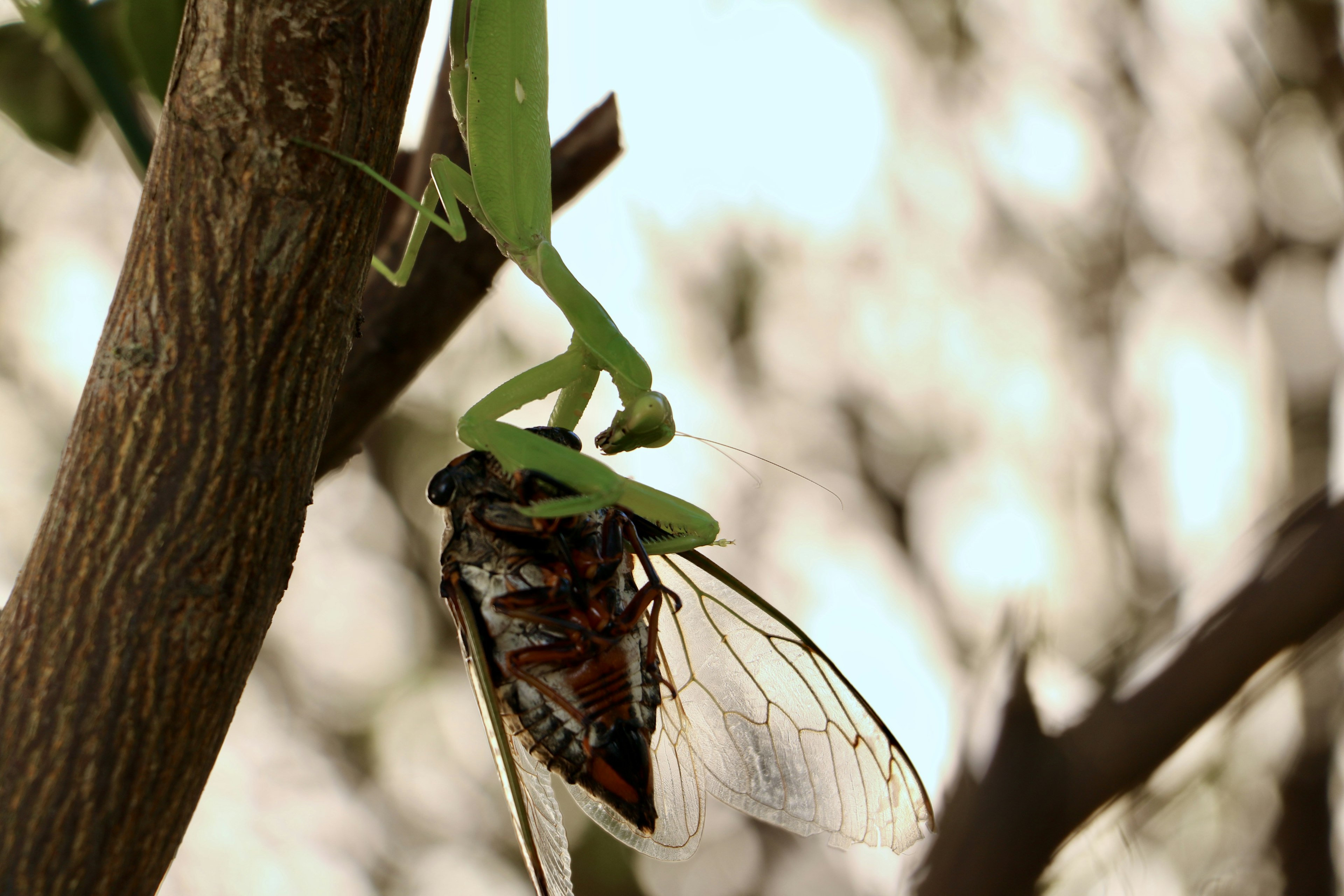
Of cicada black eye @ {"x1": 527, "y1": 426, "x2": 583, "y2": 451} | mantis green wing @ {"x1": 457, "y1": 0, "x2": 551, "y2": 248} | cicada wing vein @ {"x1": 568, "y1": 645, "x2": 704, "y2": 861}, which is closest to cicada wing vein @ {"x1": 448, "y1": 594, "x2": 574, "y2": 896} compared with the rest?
cicada wing vein @ {"x1": 568, "y1": 645, "x2": 704, "y2": 861}

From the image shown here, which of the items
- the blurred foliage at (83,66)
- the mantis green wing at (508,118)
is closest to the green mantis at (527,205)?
the mantis green wing at (508,118)

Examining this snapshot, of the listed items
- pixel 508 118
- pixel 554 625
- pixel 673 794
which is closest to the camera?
pixel 554 625

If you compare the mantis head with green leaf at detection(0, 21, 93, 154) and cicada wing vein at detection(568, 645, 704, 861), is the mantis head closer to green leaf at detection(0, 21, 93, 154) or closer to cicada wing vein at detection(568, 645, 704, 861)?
cicada wing vein at detection(568, 645, 704, 861)

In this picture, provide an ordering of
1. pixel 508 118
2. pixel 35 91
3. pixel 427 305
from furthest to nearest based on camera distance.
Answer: pixel 35 91, pixel 427 305, pixel 508 118

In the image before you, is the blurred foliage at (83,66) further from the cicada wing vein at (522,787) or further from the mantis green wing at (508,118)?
the cicada wing vein at (522,787)

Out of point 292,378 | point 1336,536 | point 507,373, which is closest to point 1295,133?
point 507,373

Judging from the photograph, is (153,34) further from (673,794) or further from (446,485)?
(673,794)

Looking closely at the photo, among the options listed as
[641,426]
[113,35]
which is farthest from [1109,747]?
[113,35]

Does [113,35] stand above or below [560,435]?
above
